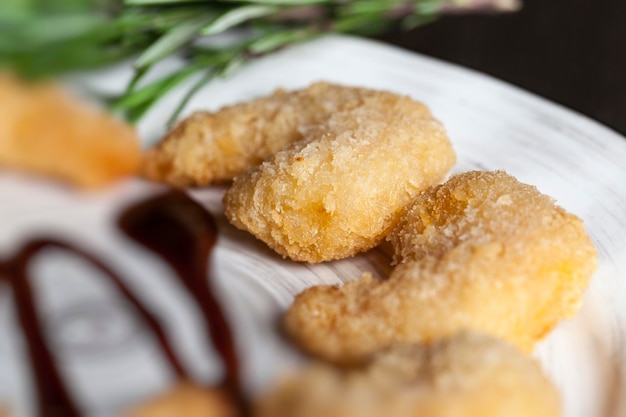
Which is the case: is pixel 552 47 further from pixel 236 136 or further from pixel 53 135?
pixel 53 135

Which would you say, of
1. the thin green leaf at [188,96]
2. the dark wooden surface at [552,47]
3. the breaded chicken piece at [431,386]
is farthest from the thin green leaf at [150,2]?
the dark wooden surface at [552,47]

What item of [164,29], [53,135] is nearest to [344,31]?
[164,29]

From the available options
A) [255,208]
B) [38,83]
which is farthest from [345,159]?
[38,83]

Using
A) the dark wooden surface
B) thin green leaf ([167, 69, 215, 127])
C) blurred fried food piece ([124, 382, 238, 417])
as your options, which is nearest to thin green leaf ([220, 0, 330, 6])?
thin green leaf ([167, 69, 215, 127])

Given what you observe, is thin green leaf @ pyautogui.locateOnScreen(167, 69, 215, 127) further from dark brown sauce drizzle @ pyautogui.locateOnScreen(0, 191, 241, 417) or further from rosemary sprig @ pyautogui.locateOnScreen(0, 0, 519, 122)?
dark brown sauce drizzle @ pyautogui.locateOnScreen(0, 191, 241, 417)

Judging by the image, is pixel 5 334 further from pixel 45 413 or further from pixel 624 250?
pixel 624 250
